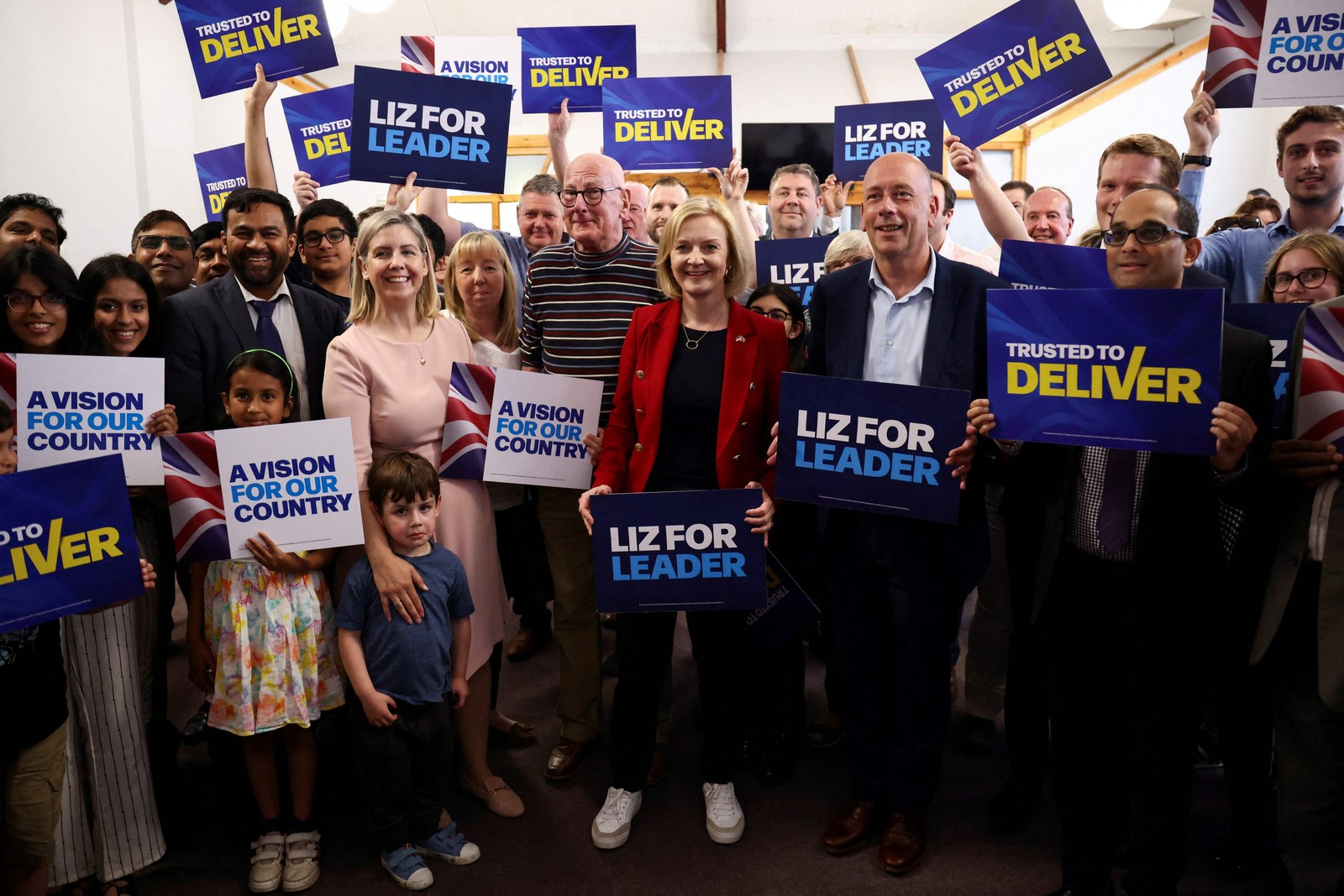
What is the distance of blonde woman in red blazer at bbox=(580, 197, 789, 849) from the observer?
99.3 inches

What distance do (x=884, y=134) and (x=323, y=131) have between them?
279cm

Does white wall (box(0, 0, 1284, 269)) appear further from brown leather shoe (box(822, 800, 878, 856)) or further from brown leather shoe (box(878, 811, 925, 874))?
brown leather shoe (box(878, 811, 925, 874))

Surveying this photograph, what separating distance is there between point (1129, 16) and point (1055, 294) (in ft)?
21.8

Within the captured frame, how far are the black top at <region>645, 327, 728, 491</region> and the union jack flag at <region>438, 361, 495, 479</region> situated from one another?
55 centimetres

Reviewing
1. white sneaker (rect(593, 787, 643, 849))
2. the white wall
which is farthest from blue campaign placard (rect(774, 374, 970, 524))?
the white wall

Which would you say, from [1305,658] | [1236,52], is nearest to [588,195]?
[1305,658]

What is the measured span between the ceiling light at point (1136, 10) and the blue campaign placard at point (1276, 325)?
597 cm

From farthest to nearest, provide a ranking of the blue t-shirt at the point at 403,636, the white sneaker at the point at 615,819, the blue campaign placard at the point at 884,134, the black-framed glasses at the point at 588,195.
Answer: the blue campaign placard at the point at 884,134 → the black-framed glasses at the point at 588,195 → the white sneaker at the point at 615,819 → the blue t-shirt at the point at 403,636

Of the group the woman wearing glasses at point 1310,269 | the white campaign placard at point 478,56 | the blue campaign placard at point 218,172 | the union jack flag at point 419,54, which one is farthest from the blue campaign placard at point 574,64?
the woman wearing glasses at point 1310,269

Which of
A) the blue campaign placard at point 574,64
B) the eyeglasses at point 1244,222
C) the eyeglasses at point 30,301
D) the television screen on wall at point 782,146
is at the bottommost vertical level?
the eyeglasses at point 30,301

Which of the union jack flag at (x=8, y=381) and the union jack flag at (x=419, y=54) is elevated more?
the union jack flag at (x=419, y=54)

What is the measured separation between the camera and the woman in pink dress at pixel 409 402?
2.51 metres

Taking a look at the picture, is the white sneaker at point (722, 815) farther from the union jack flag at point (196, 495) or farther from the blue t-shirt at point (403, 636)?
the union jack flag at point (196, 495)

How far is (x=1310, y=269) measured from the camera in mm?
2393
